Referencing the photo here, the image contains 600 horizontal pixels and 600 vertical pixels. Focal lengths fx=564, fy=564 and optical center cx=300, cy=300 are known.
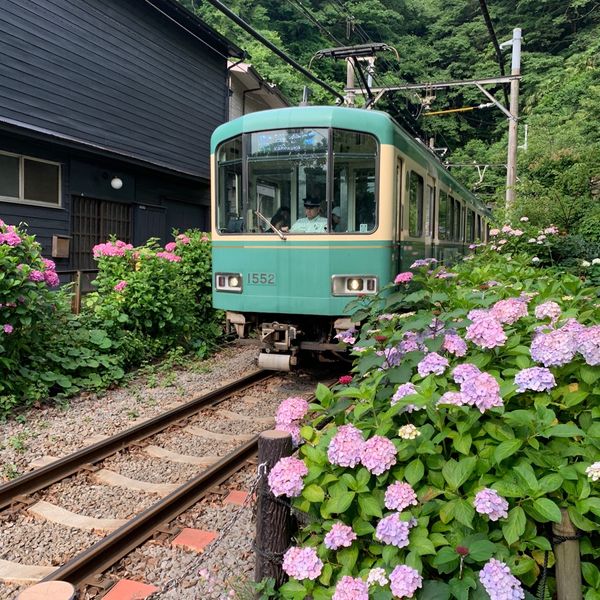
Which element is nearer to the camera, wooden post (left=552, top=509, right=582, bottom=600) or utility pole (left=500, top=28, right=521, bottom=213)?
wooden post (left=552, top=509, right=582, bottom=600)

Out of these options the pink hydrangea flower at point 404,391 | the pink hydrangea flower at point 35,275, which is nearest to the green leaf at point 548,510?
the pink hydrangea flower at point 404,391

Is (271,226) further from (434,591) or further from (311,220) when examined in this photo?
(434,591)

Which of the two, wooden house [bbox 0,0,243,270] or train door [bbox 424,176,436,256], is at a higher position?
wooden house [bbox 0,0,243,270]

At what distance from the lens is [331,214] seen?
5855mm

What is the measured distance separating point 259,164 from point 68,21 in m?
7.18

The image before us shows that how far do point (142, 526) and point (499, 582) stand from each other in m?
2.37

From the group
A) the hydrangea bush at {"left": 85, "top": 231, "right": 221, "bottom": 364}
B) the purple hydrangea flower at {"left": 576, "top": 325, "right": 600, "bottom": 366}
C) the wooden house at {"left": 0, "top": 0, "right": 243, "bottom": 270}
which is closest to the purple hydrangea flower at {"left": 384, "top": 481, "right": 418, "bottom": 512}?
the purple hydrangea flower at {"left": 576, "top": 325, "right": 600, "bottom": 366}

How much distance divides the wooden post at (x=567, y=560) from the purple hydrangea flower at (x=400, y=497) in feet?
1.53

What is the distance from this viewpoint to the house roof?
1304 cm

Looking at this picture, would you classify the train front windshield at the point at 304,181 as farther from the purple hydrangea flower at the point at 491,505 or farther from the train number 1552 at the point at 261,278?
the purple hydrangea flower at the point at 491,505

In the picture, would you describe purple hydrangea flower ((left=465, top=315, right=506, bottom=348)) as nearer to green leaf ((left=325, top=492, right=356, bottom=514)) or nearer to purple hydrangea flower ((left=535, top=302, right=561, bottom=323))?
purple hydrangea flower ((left=535, top=302, right=561, bottom=323))

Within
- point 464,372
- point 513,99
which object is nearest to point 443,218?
point 464,372

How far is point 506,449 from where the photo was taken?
71.2 inches

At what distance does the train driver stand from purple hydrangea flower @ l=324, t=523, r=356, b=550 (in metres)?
4.21
